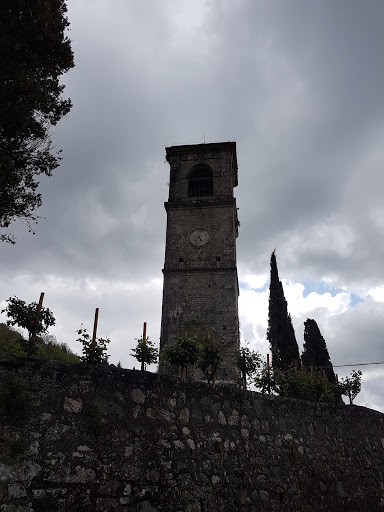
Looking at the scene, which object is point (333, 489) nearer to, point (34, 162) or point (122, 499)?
point (122, 499)

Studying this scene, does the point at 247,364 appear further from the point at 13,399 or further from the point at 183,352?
the point at 13,399

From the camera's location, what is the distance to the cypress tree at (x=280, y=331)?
25562mm

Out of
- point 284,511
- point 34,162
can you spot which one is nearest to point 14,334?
point 34,162

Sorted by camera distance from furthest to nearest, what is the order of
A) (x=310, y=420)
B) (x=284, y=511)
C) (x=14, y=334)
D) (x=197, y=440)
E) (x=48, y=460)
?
(x=14, y=334)
(x=310, y=420)
(x=284, y=511)
(x=197, y=440)
(x=48, y=460)

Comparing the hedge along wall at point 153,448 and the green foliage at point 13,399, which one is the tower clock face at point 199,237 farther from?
the green foliage at point 13,399

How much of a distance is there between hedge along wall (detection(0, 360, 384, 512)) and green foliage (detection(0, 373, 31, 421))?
1 centimetres

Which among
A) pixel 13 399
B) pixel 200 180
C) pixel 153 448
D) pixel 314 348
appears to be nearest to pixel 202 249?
pixel 200 180

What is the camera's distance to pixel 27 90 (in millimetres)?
8328

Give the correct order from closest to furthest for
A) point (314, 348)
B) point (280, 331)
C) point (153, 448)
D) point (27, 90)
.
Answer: point (153, 448), point (27, 90), point (314, 348), point (280, 331)

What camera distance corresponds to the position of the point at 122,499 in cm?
571

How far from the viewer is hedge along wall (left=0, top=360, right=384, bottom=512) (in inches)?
214

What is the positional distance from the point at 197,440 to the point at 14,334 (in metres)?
11.1

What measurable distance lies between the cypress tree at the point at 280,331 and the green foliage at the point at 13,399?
67.7 ft

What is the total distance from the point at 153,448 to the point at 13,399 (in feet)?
7.25
